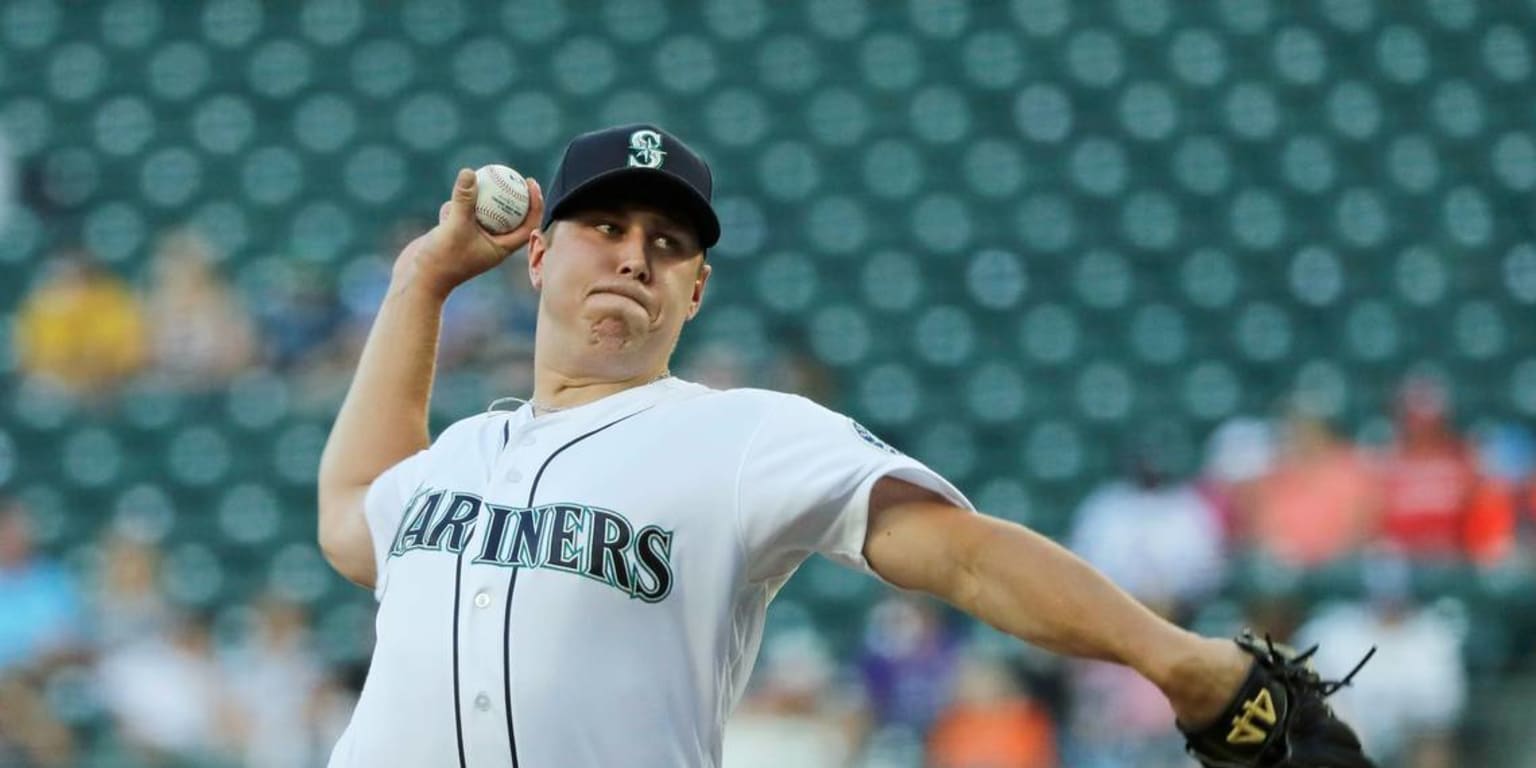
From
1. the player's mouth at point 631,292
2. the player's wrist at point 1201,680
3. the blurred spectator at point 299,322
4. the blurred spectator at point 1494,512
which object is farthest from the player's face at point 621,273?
the blurred spectator at point 299,322

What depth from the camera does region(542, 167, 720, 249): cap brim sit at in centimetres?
273

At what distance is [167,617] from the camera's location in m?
7.59

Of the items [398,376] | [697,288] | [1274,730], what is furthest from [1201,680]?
[398,376]

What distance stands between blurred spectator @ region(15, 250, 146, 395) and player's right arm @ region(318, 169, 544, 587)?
19.3 feet

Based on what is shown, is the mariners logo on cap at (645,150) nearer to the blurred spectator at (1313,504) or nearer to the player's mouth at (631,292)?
the player's mouth at (631,292)

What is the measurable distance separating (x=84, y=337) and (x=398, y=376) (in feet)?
19.8

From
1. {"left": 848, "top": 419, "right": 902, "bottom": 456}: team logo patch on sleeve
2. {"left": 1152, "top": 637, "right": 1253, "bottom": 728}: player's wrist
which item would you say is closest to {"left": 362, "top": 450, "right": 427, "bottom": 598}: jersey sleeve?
{"left": 848, "top": 419, "right": 902, "bottom": 456}: team logo patch on sleeve

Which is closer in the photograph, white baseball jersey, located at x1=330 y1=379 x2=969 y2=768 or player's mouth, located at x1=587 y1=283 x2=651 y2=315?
white baseball jersey, located at x1=330 y1=379 x2=969 y2=768

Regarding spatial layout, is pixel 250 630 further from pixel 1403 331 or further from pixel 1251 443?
pixel 1403 331

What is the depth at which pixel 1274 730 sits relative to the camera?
2.26m

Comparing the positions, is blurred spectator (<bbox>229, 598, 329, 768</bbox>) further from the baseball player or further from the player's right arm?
the baseball player

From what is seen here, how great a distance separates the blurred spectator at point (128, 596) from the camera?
7.54 meters

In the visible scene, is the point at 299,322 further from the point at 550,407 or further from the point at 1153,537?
the point at 550,407

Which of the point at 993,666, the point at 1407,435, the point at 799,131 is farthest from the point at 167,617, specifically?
the point at 1407,435
